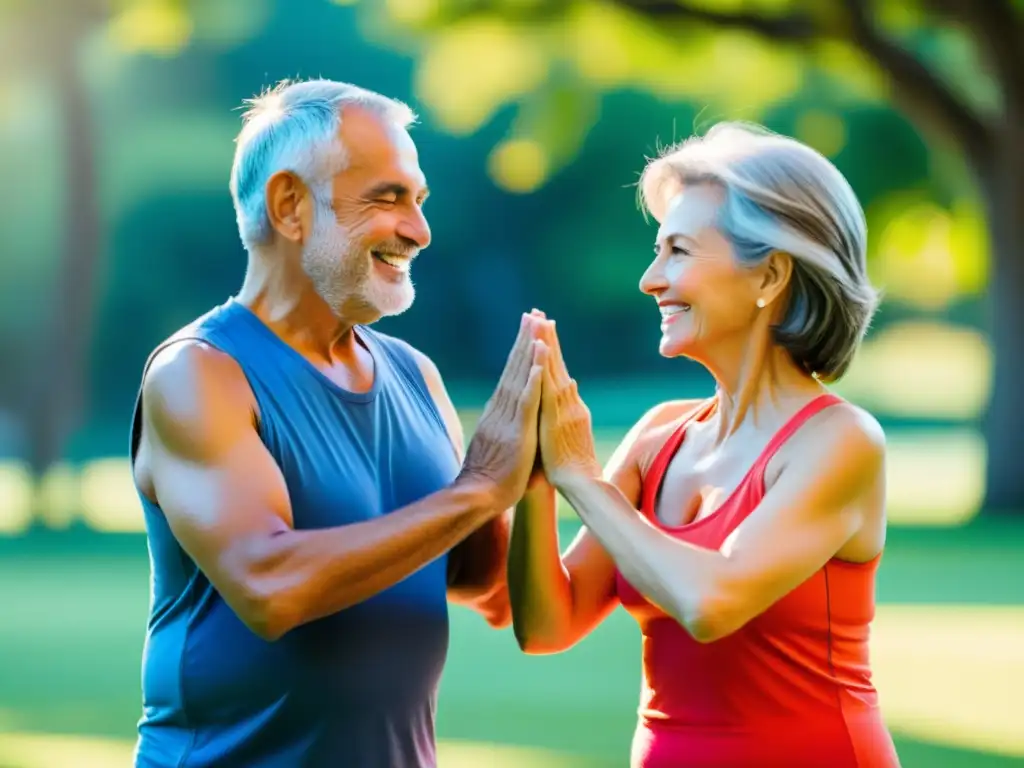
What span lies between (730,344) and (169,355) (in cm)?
109

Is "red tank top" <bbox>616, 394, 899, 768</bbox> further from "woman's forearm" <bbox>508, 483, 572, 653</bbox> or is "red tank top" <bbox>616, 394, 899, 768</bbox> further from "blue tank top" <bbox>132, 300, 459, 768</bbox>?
"blue tank top" <bbox>132, 300, 459, 768</bbox>

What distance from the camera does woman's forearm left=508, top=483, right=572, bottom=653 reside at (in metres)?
3.36

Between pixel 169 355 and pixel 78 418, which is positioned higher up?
pixel 78 418

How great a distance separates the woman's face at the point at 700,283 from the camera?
3.29 metres

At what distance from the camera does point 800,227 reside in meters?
3.23

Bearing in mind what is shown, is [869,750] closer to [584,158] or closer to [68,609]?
[68,609]

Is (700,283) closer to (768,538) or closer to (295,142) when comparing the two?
(768,538)

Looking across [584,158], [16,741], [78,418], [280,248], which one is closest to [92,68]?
[78,418]

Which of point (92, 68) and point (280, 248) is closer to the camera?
point (280, 248)

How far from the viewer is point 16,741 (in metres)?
6.82

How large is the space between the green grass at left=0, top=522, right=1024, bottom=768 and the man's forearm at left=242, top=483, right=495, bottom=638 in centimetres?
332

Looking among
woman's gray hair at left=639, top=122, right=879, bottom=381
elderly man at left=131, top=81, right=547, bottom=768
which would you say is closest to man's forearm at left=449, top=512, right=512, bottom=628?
elderly man at left=131, top=81, right=547, bottom=768

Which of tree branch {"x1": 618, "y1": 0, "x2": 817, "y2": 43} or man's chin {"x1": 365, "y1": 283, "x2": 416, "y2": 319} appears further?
tree branch {"x1": 618, "y1": 0, "x2": 817, "y2": 43}

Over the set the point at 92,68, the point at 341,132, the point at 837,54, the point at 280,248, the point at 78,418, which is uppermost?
the point at 92,68
